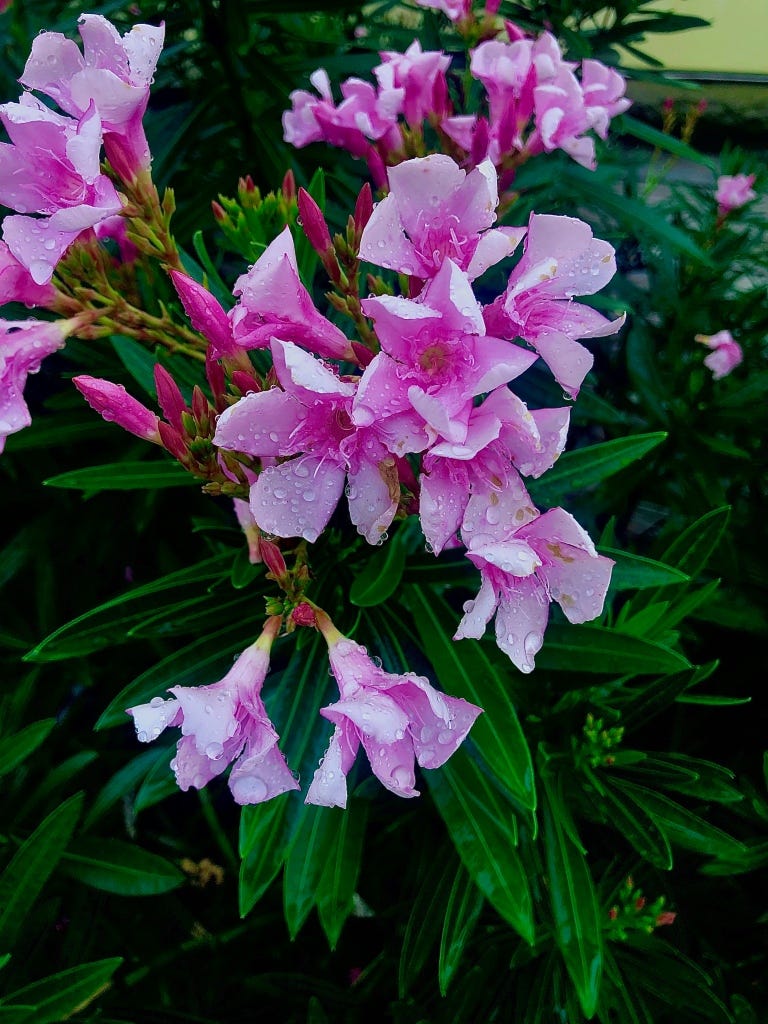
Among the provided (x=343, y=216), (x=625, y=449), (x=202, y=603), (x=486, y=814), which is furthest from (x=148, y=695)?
(x=343, y=216)

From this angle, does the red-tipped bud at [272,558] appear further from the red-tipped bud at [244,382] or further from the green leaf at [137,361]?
the green leaf at [137,361]

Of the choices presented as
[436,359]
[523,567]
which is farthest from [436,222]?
[523,567]

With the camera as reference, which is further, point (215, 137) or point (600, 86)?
point (215, 137)

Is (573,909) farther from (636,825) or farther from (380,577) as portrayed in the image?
(380,577)

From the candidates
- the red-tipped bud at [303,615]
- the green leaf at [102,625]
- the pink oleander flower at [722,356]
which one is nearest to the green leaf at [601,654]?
the red-tipped bud at [303,615]

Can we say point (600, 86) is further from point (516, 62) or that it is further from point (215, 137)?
point (215, 137)

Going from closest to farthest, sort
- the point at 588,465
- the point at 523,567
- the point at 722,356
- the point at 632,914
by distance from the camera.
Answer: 1. the point at 523,567
2. the point at 588,465
3. the point at 632,914
4. the point at 722,356

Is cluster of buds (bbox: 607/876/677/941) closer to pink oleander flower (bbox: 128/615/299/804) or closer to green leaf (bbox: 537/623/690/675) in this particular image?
green leaf (bbox: 537/623/690/675)
